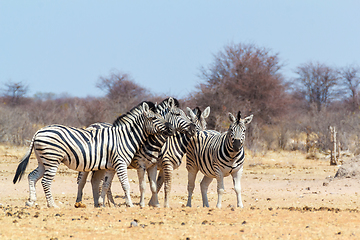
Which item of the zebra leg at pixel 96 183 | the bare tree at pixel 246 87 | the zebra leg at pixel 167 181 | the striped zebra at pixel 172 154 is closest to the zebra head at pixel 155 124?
the striped zebra at pixel 172 154

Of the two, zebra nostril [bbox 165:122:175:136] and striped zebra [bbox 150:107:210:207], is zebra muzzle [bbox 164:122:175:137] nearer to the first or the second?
zebra nostril [bbox 165:122:175:136]

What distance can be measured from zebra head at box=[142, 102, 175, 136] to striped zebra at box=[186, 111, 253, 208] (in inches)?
39.9

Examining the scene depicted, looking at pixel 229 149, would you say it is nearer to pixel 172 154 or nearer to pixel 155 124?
pixel 172 154

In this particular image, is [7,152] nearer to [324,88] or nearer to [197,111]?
[197,111]

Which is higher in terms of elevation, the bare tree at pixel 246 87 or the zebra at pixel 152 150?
the bare tree at pixel 246 87

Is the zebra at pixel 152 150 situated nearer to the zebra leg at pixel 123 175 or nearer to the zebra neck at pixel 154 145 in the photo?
the zebra neck at pixel 154 145

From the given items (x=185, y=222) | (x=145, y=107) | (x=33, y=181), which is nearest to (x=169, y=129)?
(x=145, y=107)

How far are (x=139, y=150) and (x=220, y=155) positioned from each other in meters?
1.52

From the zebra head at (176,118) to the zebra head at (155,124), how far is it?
0.20 m

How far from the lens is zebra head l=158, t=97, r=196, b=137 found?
27.5ft

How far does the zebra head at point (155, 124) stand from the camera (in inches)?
322

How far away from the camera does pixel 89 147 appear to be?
25.6 feet

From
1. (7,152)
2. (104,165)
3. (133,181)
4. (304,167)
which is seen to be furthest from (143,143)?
(7,152)

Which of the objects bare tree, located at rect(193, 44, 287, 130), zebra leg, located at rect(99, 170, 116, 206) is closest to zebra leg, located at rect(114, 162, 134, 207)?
zebra leg, located at rect(99, 170, 116, 206)
